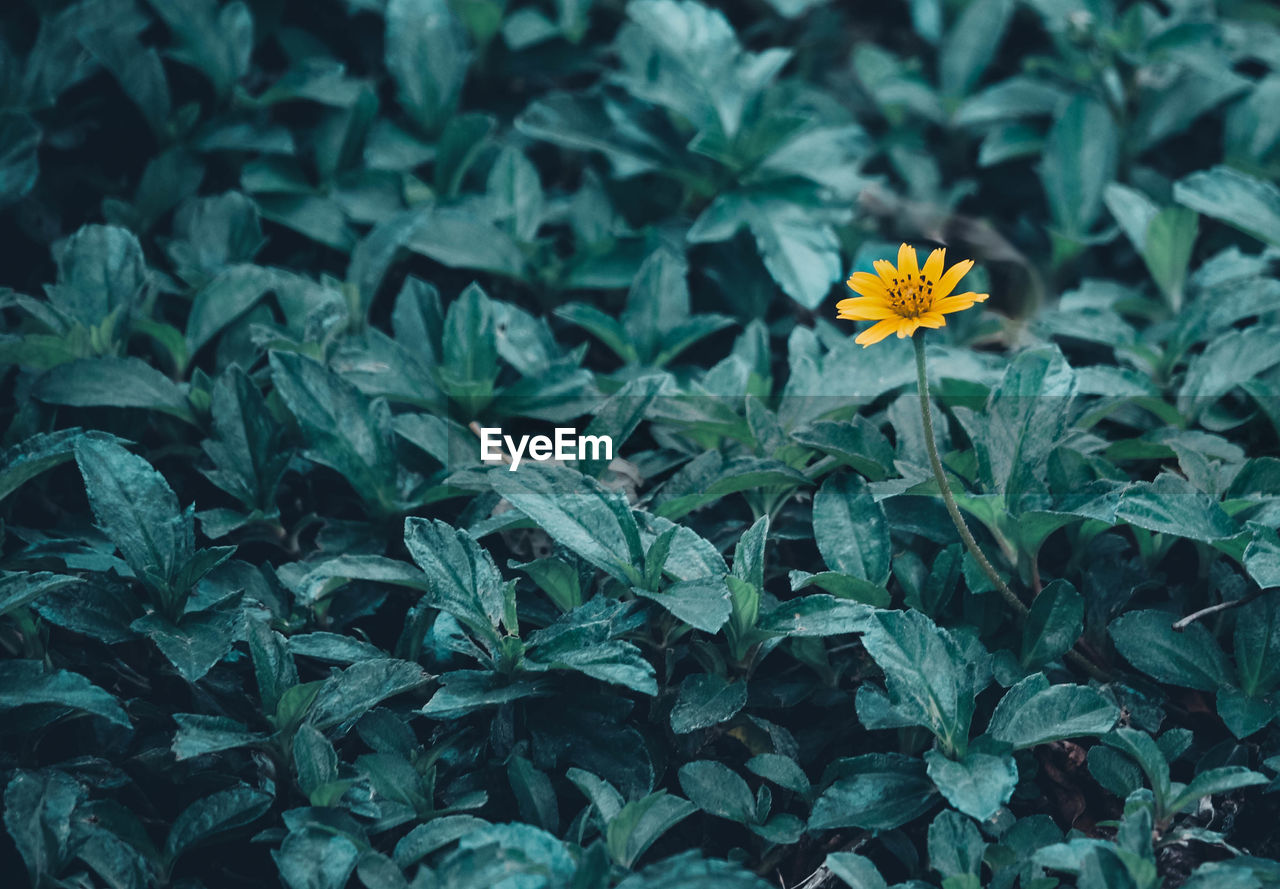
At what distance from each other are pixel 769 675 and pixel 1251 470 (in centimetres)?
80

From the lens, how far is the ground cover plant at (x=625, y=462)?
155 cm

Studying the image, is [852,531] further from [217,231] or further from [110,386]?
[217,231]

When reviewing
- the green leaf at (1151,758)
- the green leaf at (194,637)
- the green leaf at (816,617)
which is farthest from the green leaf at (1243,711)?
the green leaf at (194,637)

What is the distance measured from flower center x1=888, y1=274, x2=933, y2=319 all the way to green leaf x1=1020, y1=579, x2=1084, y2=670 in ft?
1.46

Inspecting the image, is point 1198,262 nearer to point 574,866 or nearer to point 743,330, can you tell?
point 743,330

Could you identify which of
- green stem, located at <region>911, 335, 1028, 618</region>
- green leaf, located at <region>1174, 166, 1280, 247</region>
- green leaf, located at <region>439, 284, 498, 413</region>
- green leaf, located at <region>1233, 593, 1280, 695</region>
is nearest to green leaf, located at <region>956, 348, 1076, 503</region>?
green stem, located at <region>911, 335, 1028, 618</region>

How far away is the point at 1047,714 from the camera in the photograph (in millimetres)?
1551

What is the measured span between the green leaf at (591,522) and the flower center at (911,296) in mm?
472

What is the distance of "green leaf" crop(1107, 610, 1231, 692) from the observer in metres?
1.67

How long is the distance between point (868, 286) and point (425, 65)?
1292mm

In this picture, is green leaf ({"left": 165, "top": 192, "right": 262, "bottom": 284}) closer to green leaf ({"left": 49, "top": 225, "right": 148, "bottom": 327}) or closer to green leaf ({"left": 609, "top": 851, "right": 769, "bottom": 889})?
A: green leaf ({"left": 49, "top": 225, "right": 148, "bottom": 327})

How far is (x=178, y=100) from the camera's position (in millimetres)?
2617

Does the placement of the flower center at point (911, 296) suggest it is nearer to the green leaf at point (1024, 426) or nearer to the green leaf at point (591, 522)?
the green leaf at point (1024, 426)

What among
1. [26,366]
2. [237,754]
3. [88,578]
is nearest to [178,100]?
[26,366]
